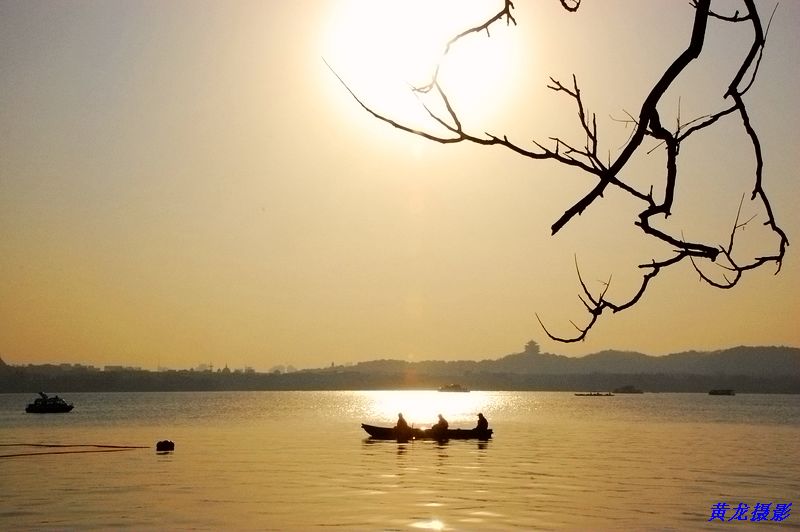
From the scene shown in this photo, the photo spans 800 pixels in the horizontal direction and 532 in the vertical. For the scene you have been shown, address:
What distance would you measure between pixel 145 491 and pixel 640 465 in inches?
1143

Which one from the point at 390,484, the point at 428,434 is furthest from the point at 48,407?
the point at 390,484

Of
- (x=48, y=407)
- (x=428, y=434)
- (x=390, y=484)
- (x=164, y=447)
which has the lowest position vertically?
(x=390, y=484)

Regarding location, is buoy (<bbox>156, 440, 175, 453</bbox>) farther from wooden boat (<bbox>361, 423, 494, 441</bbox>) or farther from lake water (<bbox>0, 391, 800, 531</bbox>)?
wooden boat (<bbox>361, 423, 494, 441</bbox>)

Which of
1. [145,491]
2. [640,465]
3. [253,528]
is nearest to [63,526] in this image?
[253,528]

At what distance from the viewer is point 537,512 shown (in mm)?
34781

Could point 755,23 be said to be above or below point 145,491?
above

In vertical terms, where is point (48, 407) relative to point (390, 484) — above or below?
above

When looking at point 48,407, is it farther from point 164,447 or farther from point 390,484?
point 390,484

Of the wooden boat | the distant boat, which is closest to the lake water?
the wooden boat

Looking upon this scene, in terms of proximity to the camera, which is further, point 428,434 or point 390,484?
point 428,434

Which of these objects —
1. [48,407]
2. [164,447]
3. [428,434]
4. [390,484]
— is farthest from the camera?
[48,407]

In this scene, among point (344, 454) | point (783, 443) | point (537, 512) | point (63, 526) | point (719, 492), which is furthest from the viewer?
point (783, 443)

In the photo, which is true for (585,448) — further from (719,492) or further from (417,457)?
(719,492)

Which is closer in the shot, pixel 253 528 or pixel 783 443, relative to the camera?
pixel 253 528
